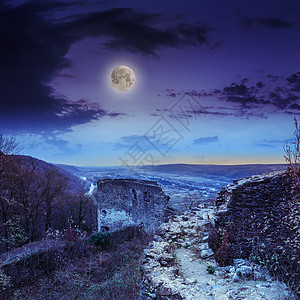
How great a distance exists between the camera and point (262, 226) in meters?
4.45

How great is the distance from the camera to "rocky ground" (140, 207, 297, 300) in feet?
10.8

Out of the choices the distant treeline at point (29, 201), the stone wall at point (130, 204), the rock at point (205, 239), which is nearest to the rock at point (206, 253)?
the rock at point (205, 239)

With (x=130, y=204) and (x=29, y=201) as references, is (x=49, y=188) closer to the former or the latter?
(x=29, y=201)

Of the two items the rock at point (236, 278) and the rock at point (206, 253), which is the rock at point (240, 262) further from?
the rock at point (206, 253)

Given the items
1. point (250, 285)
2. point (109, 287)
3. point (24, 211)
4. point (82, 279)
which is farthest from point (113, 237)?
point (250, 285)

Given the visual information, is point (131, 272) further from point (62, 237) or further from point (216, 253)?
point (62, 237)

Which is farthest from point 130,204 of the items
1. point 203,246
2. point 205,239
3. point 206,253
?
point 206,253

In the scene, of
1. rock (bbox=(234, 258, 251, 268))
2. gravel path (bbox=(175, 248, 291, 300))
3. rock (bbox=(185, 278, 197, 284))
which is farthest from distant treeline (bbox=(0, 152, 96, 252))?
rock (bbox=(234, 258, 251, 268))

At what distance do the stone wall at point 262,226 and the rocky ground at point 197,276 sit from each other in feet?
1.20

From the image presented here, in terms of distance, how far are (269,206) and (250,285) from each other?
1779 mm

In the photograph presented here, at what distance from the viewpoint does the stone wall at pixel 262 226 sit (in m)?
4.02

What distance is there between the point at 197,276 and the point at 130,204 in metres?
9.58

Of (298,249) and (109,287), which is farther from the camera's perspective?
(109,287)

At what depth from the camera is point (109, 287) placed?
7355 millimetres
